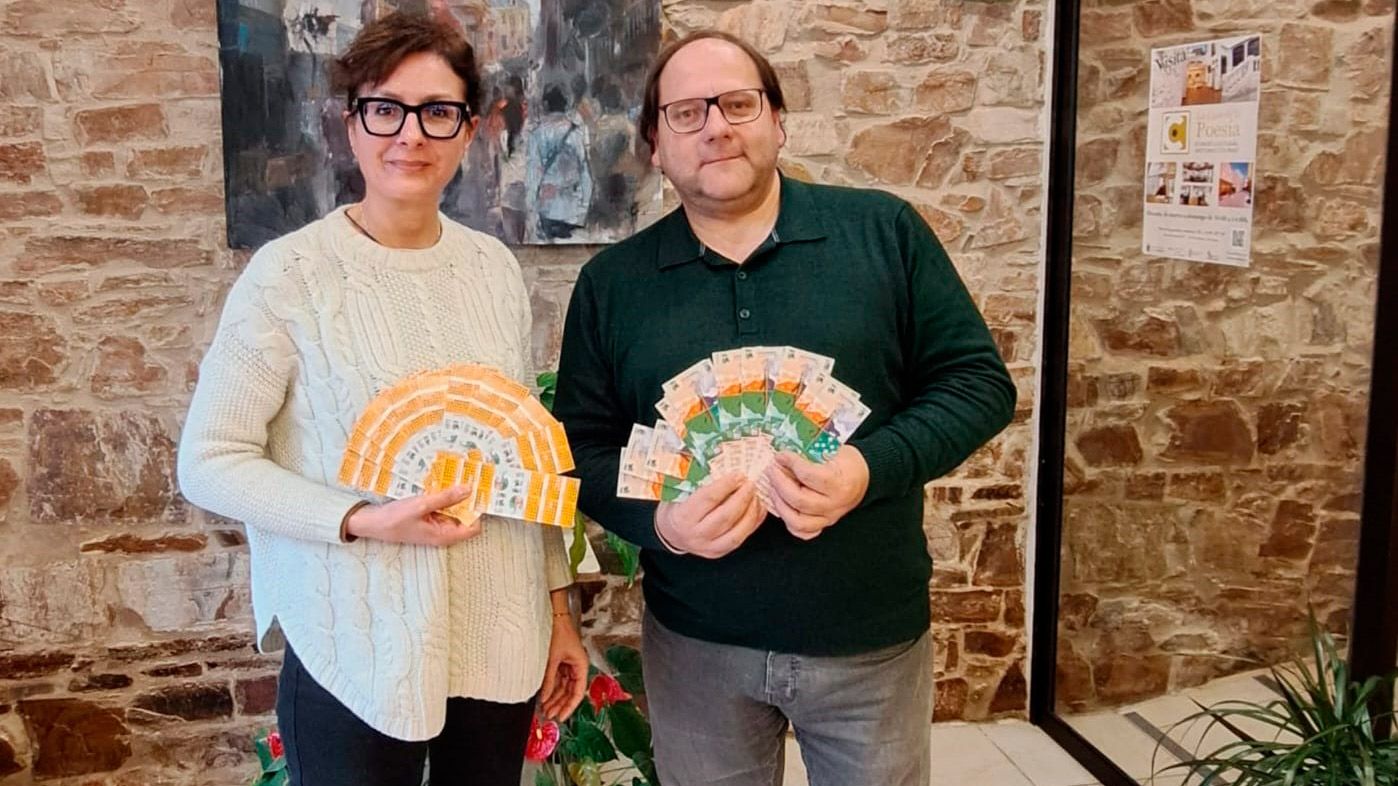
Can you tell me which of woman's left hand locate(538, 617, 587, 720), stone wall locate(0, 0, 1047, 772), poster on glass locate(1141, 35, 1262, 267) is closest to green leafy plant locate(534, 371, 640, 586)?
stone wall locate(0, 0, 1047, 772)

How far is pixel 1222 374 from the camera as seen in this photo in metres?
2.71

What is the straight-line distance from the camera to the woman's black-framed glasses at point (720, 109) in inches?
63.2

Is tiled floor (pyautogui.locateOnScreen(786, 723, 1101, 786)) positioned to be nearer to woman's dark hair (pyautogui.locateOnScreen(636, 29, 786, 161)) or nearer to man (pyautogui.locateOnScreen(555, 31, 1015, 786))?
man (pyautogui.locateOnScreen(555, 31, 1015, 786))

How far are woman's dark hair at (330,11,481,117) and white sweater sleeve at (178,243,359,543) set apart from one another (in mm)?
291

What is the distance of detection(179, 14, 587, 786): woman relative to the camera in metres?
1.44

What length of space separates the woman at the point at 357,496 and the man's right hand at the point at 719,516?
25cm

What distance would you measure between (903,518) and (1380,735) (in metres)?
1.27

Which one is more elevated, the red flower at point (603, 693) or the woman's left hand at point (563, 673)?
the woman's left hand at point (563, 673)

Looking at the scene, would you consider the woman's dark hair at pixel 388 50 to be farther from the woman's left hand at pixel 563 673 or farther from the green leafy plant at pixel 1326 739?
the green leafy plant at pixel 1326 739

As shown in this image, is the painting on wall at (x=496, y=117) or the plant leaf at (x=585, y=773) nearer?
the plant leaf at (x=585, y=773)

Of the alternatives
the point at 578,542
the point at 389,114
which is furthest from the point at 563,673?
the point at 389,114

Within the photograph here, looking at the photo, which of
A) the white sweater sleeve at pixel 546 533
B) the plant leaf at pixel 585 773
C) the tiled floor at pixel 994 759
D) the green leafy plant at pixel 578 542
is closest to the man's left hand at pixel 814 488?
the white sweater sleeve at pixel 546 533

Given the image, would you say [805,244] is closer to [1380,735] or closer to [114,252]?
[1380,735]

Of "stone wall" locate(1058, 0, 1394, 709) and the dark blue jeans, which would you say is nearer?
the dark blue jeans
